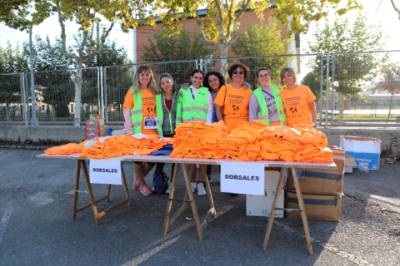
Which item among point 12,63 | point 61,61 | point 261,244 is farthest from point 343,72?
point 12,63

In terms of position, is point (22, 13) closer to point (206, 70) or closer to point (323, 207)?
point (206, 70)

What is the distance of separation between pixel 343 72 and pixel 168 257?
22.2 feet

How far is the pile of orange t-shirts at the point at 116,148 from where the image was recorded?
12.2 feet

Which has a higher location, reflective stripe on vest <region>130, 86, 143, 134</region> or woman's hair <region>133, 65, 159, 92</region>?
woman's hair <region>133, 65, 159, 92</region>

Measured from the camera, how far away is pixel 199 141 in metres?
3.42

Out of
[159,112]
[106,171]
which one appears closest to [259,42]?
[159,112]

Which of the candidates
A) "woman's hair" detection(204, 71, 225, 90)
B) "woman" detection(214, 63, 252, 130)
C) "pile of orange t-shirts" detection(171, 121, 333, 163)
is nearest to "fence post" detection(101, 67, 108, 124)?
"woman's hair" detection(204, 71, 225, 90)

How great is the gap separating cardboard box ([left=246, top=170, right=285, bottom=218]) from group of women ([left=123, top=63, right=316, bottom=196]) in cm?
80

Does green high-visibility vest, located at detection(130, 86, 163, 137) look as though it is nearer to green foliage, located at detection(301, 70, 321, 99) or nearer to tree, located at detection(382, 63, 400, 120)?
green foliage, located at detection(301, 70, 321, 99)

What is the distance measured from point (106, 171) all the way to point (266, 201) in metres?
1.92

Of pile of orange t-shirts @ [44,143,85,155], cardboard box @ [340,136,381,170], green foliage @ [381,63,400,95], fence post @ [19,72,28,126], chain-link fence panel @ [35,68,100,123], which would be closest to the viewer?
pile of orange t-shirts @ [44,143,85,155]

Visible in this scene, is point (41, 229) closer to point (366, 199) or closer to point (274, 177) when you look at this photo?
point (274, 177)

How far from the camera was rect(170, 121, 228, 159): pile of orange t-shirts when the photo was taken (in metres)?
3.36

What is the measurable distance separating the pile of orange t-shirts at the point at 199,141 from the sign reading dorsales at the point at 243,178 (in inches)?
7.7
